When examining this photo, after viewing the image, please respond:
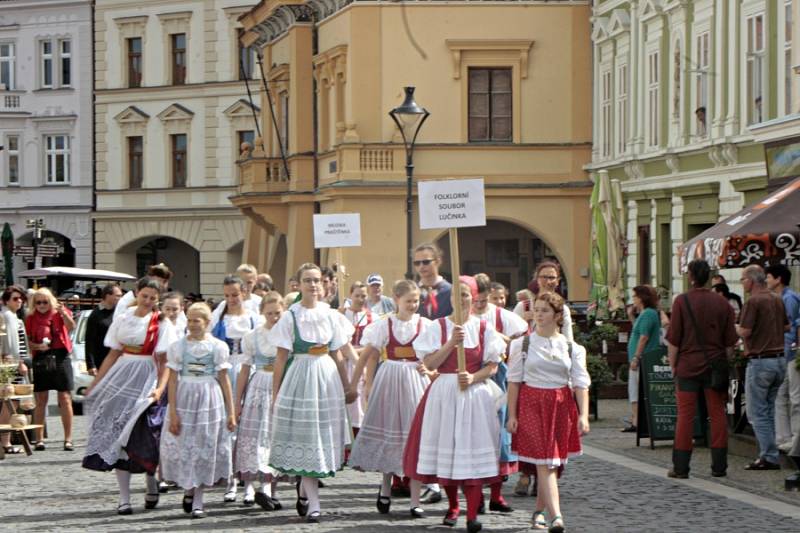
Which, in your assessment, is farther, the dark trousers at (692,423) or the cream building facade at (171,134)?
the cream building facade at (171,134)

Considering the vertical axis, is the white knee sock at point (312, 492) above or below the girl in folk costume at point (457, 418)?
below

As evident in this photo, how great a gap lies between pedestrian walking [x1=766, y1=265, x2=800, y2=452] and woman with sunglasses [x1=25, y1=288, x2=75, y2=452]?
8157 mm

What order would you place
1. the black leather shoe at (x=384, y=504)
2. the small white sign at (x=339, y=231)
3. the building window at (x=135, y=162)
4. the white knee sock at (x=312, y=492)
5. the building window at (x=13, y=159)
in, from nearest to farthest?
1. the white knee sock at (x=312, y=492)
2. the black leather shoe at (x=384, y=504)
3. the small white sign at (x=339, y=231)
4. the building window at (x=135, y=162)
5. the building window at (x=13, y=159)

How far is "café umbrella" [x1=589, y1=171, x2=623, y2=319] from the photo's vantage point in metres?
32.5

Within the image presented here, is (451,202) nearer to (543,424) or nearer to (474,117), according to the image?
(543,424)

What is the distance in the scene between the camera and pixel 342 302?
2083 centimetres

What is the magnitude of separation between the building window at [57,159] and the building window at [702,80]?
37.8 metres

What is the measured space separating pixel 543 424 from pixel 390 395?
1.84 m

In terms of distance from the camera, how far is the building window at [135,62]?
63062mm

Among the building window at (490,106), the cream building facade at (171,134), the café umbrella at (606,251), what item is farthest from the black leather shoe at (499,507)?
the cream building facade at (171,134)

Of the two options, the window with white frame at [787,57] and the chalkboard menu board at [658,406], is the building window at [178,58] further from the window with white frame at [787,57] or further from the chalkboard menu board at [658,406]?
the chalkboard menu board at [658,406]

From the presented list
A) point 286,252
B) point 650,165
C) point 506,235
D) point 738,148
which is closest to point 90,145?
point 286,252

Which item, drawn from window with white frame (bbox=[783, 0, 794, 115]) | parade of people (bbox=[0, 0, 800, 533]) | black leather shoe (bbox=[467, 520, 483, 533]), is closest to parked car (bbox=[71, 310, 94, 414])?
Answer: parade of people (bbox=[0, 0, 800, 533])

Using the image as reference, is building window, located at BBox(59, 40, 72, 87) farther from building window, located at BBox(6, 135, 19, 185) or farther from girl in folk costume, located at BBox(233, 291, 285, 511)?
girl in folk costume, located at BBox(233, 291, 285, 511)
